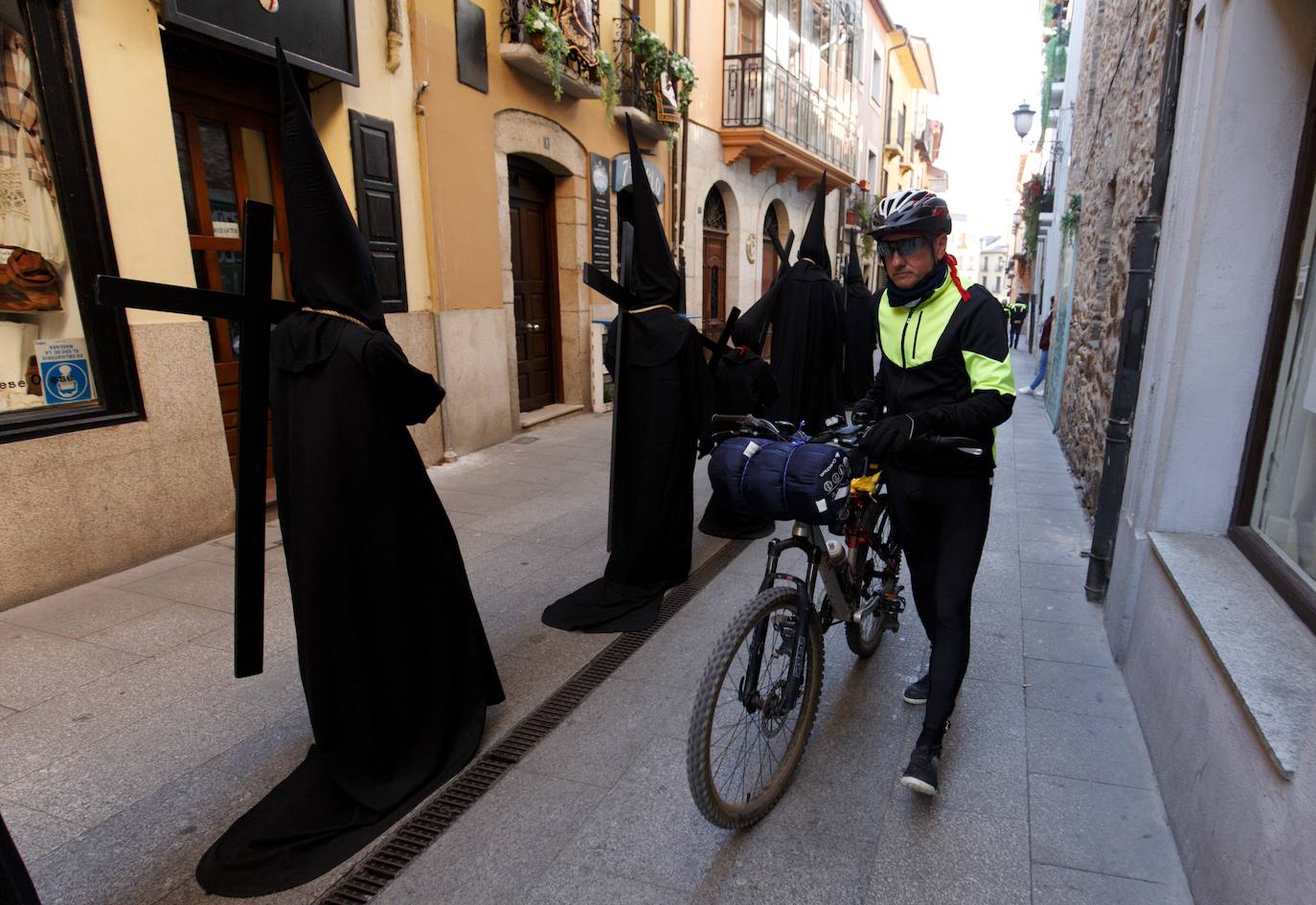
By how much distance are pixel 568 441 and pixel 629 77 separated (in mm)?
5372

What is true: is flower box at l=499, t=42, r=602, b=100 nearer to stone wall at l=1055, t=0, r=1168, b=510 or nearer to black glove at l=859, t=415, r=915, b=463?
stone wall at l=1055, t=0, r=1168, b=510

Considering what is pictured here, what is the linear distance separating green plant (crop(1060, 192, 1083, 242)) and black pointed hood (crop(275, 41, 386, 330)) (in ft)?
29.0

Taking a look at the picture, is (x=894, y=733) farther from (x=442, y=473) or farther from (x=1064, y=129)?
(x=1064, y=129)

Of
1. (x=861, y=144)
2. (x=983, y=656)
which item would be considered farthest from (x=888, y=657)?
(x=861, y=144)

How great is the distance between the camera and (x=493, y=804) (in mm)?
2719

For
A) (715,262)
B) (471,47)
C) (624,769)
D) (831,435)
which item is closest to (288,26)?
(471,47)

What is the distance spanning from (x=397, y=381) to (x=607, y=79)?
830cm

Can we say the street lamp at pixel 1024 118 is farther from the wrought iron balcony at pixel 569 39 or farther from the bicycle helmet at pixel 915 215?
the bicycle helmet at pixel 915 215

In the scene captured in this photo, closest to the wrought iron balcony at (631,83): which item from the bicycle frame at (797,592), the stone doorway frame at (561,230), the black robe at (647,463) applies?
the stone doorway frame at (561,230)

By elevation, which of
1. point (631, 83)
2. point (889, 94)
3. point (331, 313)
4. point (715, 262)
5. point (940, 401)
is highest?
point (889, 94)

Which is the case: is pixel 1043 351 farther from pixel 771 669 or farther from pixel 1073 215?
pixel 771 669

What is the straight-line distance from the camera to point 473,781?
113 inches

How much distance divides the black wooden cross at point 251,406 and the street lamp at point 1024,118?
62.8 ft

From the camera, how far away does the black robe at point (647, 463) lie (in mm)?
4262
